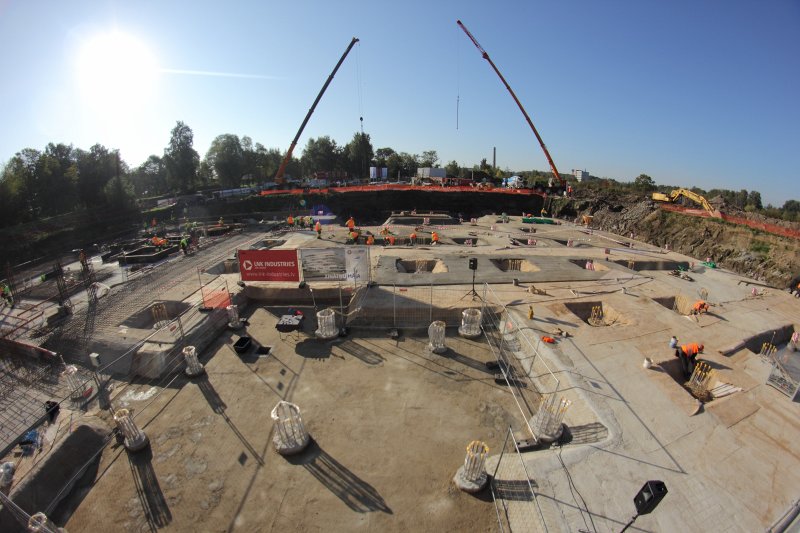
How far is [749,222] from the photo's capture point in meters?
31.0

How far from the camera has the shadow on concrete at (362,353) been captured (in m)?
13.9

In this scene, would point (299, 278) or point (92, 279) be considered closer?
point (299, 278)

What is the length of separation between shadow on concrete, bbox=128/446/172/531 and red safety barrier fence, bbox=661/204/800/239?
42.4 m

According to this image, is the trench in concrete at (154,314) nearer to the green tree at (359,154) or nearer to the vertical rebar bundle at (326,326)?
the vertical rebar bundle at (326,326)

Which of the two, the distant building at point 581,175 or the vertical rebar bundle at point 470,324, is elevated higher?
the distant building at point 581,175

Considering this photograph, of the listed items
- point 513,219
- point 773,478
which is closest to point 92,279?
point 773,478

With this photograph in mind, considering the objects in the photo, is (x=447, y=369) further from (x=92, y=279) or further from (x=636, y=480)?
(x=92, y=279)

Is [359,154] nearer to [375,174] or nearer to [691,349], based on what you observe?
[375,174]

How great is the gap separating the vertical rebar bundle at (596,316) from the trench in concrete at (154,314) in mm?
22397

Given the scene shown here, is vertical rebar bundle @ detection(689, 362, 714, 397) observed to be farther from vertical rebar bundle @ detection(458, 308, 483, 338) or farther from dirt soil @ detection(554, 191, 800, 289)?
dirt soil @ detection(554, 191, 800, 289)

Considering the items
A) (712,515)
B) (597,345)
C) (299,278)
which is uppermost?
(299,278)

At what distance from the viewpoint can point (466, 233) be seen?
35875 millimetres

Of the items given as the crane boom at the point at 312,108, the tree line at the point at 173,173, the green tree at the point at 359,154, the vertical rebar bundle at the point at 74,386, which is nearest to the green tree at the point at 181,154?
the tree line at the point at 173,173

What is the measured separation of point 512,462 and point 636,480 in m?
2.92
